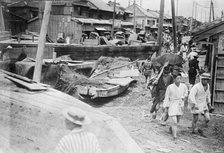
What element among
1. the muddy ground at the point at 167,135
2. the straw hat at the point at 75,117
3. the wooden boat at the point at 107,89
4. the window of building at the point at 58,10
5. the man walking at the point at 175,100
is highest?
the window of building at the point at 58,10

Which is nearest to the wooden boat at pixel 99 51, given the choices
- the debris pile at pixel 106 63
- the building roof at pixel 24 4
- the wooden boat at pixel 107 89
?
the debris pile at pixel 106 63

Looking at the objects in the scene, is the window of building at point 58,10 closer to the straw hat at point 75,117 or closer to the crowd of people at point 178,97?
the crowd of people at point 178,97

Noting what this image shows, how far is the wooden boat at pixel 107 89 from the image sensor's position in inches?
486

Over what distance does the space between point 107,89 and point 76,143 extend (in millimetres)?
9693

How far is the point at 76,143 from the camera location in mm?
2840

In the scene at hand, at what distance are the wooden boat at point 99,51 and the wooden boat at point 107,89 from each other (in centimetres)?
546

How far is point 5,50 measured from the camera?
17.1 metres

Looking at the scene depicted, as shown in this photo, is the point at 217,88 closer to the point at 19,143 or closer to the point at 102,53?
the point at 19,143

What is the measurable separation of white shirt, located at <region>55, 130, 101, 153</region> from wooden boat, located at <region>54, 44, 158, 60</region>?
618 inches

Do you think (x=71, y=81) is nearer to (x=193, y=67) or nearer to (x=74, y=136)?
(x=193, y=67)

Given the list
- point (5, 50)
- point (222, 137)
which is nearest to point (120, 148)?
point (222, 137)

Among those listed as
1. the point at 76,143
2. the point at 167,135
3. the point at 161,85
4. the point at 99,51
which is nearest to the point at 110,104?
the point at 161,85

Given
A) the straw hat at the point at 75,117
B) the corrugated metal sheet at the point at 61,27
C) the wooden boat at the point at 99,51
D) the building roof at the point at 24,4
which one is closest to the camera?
the straw hat at the point at 75,117

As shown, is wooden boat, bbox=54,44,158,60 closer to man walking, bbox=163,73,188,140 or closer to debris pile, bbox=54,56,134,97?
debris pile, bbox=54,56,134,97
